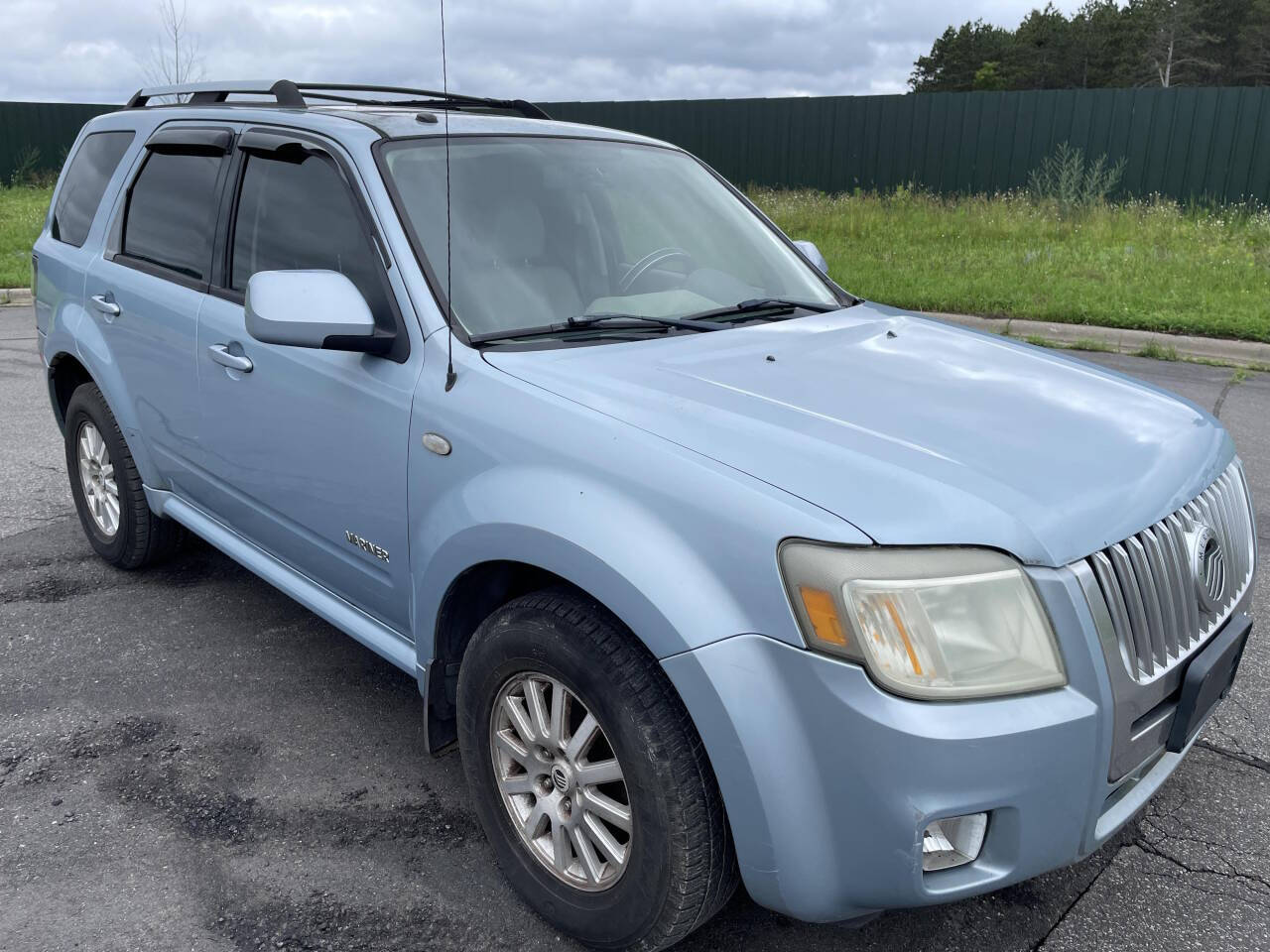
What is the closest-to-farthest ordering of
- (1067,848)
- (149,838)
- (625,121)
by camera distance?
(1067,848)
(149,838)
(625,121)

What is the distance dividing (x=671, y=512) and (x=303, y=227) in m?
1.77

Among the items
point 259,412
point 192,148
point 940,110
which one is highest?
point 940,110

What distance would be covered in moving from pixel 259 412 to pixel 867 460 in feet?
6.36

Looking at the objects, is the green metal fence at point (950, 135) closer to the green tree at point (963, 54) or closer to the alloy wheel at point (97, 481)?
the alloy wheel at point (97, 481)

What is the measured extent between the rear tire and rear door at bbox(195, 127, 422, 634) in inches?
29.2

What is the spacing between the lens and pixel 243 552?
3586 mm

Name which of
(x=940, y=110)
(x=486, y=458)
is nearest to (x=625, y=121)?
(x=940, y=110)

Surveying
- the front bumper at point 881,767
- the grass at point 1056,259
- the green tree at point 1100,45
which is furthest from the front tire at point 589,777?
the green tree at point 1100,45

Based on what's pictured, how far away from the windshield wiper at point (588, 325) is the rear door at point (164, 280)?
133 centimetres

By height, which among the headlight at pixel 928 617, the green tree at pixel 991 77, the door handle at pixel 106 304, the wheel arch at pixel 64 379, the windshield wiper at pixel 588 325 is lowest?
the wheel arch at pixel 64 379

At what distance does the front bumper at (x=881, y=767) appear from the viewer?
1844 mm

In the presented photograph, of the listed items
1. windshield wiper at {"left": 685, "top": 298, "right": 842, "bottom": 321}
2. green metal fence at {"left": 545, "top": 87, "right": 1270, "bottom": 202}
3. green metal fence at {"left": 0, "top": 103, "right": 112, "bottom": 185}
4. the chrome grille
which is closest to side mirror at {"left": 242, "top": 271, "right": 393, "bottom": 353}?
windshield wiper at {"left": 685, "top": 298, "right": 842, "bottom": 321}

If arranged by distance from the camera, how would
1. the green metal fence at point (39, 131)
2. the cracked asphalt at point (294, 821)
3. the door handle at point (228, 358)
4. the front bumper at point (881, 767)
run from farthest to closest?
the green metal fence at point (39, 131)
the door handle at point (228, 358)
the cracked asphalt at point (294, 821)
the front bumper at point (881, 767)

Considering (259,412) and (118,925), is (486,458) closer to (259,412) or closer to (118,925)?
(259,412)
